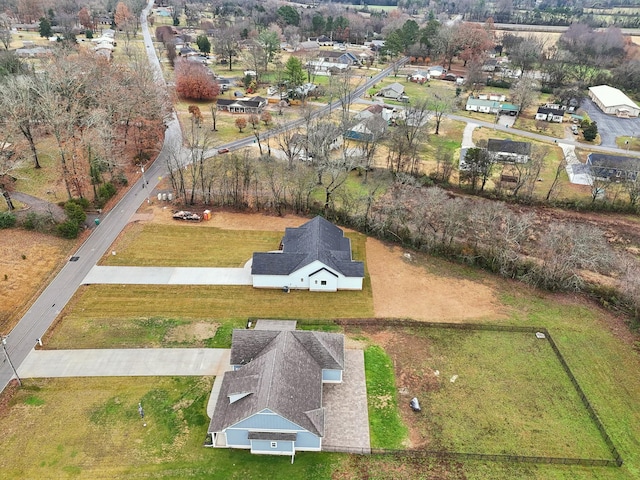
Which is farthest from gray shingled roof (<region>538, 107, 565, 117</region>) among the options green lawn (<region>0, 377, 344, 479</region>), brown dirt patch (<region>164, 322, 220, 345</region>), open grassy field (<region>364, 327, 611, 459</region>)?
green lawn (<region>0, 377, 344, 479</region>)

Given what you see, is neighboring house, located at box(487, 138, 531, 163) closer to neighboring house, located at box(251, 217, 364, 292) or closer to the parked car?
neighboring house, located at box(251, 217, 364, 292)

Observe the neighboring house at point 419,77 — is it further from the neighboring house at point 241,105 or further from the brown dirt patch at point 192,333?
the brown dirt patch at point 192,333

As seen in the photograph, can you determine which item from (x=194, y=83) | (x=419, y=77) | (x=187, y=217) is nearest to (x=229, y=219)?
(x=187, y=217)

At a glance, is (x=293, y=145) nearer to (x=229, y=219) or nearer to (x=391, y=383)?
(x=229, y=219)

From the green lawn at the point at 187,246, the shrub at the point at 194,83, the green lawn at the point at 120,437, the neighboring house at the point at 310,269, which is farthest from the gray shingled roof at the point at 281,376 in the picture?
the shrub at the point at 194,83

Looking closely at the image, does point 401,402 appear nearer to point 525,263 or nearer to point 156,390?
point 156,390

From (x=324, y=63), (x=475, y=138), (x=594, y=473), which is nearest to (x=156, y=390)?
(x=594, y=473)
